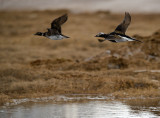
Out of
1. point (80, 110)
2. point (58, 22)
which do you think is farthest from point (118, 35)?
point (80, 110)

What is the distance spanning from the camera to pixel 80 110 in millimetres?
→ 14672

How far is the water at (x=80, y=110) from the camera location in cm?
1356

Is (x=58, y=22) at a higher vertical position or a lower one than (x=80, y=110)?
higher

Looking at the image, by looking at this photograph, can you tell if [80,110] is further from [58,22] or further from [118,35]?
[58,22]

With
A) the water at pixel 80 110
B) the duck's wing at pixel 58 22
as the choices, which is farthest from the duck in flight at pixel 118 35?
the water at pixel 80 110

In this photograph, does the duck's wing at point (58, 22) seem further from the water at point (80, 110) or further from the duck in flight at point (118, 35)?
the water at point (80, 110)

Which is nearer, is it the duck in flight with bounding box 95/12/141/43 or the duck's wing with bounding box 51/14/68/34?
the duck in flight with bounding box 95/12/141/43

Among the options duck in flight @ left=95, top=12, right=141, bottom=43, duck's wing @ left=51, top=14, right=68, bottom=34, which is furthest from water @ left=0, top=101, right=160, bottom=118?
duck's wing @ left=51, top=14, right=68, bottom=34

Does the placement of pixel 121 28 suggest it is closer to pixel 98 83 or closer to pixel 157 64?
pixel 98 83

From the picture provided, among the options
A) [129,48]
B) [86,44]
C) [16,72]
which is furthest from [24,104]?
[86,44]

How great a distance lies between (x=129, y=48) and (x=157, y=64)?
394cm

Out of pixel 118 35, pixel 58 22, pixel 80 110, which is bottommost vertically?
pixel 80 110

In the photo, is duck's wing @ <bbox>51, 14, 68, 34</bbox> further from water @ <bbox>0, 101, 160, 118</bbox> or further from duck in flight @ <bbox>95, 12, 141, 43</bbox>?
water @ <bbox>0, 101, 160, 118</bbox>

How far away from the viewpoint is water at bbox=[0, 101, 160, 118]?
13.6 metres
